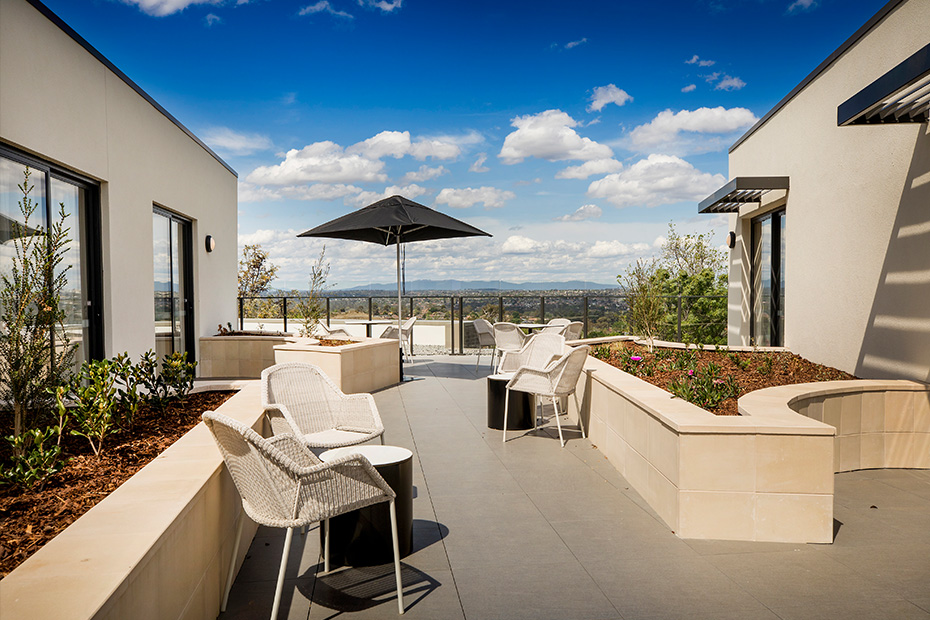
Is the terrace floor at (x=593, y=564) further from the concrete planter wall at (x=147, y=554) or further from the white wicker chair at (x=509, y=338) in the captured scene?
the white wicker chair at (x=509, y=338)

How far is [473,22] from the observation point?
1162 cm

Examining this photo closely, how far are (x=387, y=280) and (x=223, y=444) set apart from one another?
6765 mm

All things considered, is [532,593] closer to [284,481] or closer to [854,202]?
[284,481]

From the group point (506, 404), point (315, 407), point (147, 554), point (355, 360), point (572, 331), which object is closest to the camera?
point (147, 554)

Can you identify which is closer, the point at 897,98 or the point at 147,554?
the point at 147,554

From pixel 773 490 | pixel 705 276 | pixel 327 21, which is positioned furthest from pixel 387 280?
pixel 705 276

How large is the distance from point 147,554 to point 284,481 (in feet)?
2.06

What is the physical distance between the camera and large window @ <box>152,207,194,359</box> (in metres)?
7.14

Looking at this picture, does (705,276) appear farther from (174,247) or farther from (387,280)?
(174,247)

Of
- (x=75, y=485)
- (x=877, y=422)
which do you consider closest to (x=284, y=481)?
(x=75, y=485)

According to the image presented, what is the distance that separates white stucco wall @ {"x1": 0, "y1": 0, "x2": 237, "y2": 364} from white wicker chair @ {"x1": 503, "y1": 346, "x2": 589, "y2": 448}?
12.2ft

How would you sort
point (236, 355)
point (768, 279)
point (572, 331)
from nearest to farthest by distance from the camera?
1. point (768, 279)
2. point (572, 331)
3. point (236, 355)

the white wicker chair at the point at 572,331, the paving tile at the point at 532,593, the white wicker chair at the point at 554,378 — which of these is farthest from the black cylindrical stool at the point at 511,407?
the white wicker chair at the point at 572,331

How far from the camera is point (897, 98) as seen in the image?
4238mm
